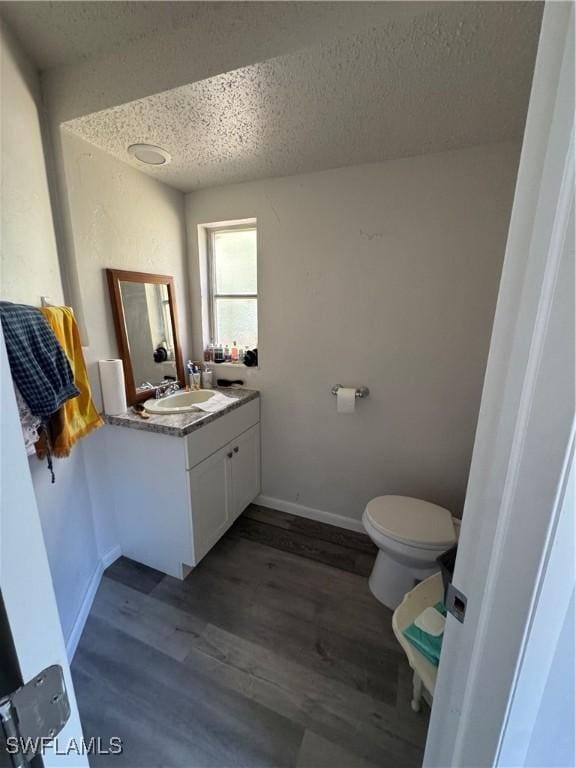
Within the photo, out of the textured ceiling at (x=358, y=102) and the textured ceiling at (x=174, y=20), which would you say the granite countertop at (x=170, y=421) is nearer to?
the textured ceiling at (x=358, y=102)

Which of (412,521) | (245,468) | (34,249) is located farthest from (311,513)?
(34,249)

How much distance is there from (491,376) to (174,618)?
1726 mm

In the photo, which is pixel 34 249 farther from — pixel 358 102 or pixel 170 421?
pixel 358 102

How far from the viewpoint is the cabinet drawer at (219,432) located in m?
1.52

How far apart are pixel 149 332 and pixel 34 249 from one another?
738mm

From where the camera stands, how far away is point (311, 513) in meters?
2.19

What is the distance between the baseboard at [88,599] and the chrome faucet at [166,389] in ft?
3.06

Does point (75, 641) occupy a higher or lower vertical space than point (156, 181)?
lower

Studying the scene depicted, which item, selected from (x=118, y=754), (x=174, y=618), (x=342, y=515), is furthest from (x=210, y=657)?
(x=342, y=515)

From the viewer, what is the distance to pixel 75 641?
1.35 metres

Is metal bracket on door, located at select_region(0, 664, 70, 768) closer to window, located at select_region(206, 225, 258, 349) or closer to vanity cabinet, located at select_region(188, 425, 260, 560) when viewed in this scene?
vanity cabinet, located at select_region(188, 425, 260, 560)

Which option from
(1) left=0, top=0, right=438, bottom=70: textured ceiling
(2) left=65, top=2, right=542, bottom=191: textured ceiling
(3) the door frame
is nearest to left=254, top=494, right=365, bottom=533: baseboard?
(3) the door frame

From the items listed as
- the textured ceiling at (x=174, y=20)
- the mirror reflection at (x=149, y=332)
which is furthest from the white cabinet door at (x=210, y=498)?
the textured ceiling at (x=174, y=20)

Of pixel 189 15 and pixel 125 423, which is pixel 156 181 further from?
pixel 125 423
